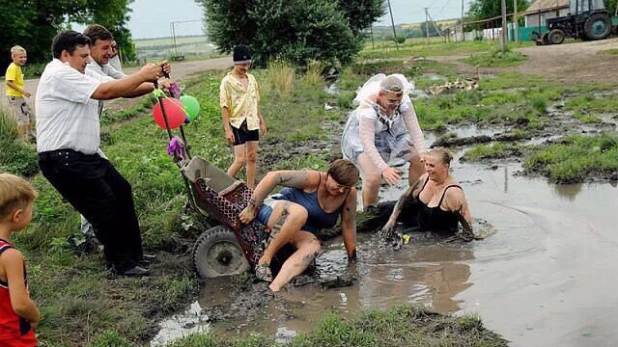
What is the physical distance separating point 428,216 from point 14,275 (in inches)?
183

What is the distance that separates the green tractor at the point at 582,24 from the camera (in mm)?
35812

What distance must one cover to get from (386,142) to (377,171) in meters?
0.46

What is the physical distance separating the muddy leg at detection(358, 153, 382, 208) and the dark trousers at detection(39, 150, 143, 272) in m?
2.65

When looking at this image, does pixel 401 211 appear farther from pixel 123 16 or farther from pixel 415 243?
pixel 123 16

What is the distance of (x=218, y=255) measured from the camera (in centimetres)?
602

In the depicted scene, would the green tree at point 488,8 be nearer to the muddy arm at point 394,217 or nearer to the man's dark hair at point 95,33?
the muddy arm at point 394,217

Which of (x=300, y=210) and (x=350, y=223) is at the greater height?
(x=300, y=210)

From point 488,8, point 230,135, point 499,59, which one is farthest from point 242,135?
point 488,8

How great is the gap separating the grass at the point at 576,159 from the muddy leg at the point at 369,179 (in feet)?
8.61

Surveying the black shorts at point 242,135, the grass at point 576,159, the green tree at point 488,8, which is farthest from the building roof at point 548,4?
the black shorts at point 242,135

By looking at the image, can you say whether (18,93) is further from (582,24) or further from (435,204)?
(582,24)

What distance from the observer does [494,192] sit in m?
8.45

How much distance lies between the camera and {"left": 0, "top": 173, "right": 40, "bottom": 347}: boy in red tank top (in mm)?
3262

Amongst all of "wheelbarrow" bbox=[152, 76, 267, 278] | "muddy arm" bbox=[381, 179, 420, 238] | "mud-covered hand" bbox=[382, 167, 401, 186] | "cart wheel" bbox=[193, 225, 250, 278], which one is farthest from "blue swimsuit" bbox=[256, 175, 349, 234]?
"muddy arm" bbox=[381, 179, 420, 238]
